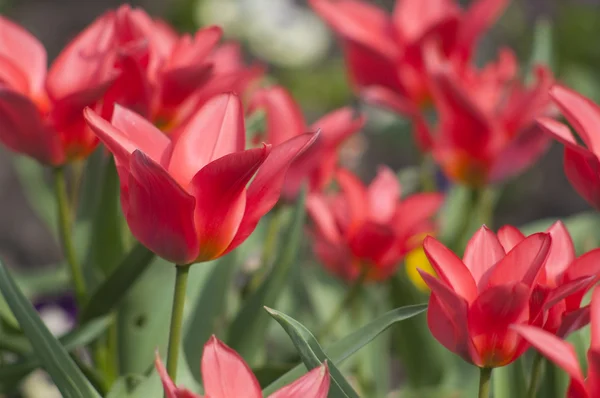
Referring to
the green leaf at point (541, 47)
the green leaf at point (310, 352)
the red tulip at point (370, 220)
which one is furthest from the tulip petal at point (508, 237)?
the green leaf at point (541, 47)

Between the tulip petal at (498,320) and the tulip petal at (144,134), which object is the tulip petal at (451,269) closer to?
the tulip petal at (498,320)

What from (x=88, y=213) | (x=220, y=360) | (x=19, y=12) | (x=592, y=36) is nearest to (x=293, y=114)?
(x=88, y=213)

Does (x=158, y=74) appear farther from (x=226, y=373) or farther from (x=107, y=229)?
(x=226, y=373)

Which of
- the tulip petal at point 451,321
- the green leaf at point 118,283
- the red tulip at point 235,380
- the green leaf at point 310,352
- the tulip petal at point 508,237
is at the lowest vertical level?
the green leaf at point 118,283

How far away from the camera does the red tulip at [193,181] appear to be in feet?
1.50

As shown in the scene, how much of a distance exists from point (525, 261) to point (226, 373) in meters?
0.15

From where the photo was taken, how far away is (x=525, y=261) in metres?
0.45

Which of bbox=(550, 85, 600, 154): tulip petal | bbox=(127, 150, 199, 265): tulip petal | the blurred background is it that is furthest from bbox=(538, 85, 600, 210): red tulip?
the blurred background

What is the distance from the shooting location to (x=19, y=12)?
3.22 m

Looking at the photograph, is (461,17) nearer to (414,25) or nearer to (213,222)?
(414,25)

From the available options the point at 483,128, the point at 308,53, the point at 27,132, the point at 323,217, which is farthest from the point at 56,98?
the point at 308,53

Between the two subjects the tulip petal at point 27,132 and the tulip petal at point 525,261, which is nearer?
the tulip petal at point 525,261

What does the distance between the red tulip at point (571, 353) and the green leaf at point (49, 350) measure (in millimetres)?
251

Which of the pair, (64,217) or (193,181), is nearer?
(193,181)
